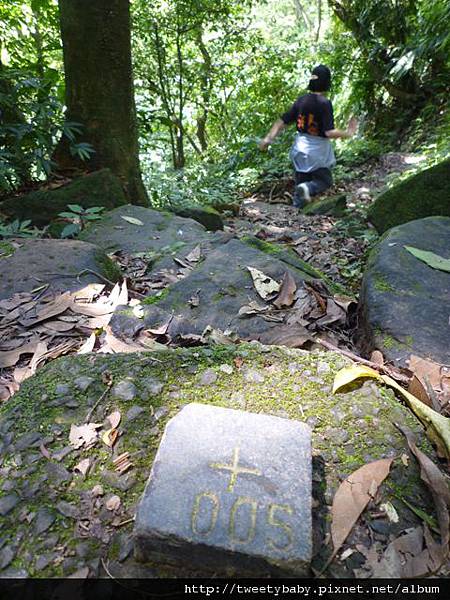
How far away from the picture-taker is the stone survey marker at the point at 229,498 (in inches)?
47.9

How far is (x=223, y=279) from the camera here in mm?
2859

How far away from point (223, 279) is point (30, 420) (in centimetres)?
149

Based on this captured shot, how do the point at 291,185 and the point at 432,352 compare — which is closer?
the point at 432,352

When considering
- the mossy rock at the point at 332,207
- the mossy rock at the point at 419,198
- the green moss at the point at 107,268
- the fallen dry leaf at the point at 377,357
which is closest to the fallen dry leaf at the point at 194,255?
the green moss at the point at 107,268

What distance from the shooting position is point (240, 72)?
434 inches

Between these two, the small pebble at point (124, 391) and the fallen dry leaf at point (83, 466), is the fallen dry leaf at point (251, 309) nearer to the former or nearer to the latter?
the small pebble at point (124, 391)

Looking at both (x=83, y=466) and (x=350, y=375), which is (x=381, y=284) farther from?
(x=83, y=466)

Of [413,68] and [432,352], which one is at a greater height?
[413,68]

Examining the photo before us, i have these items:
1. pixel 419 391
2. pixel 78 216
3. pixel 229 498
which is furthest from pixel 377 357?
pixel 78 216

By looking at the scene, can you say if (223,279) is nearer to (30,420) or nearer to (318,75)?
(30,420)

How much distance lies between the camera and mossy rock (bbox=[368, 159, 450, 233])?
14.2 ft

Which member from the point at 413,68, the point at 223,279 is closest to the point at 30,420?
the point at 223,279

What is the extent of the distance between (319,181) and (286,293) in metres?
4.86

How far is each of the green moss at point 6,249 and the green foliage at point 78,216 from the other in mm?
605
